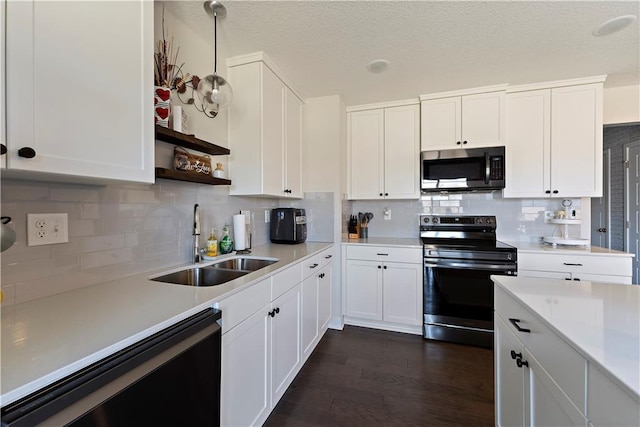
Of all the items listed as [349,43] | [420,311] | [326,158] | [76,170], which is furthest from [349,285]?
[76,170]

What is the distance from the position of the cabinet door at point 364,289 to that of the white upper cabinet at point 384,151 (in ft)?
2.70

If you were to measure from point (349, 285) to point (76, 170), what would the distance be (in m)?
2.46

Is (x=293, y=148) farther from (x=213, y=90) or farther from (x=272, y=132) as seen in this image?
(x=213, y=90)

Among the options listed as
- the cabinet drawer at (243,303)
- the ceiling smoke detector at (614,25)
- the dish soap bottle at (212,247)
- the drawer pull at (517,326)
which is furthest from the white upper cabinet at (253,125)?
the ceiling smoke detector at (614,25)

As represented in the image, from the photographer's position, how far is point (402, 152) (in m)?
3.04

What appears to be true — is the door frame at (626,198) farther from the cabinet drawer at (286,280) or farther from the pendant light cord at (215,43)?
the pendant light cord at (215,43)

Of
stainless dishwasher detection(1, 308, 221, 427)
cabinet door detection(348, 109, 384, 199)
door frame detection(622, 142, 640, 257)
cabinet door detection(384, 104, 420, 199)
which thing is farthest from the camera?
door frame detection(622, 142, 640, 257)

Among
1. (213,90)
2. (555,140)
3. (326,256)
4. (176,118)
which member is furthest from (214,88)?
(555,140)

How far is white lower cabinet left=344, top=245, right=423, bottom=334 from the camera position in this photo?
8.76ft

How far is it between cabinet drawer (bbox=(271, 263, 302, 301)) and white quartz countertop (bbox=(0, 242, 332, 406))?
0.83ft

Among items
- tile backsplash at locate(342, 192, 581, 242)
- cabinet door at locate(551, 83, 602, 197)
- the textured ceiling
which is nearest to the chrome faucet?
the textured ceiling

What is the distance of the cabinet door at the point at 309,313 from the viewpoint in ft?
6.63

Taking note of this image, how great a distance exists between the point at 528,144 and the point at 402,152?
47.1 inches

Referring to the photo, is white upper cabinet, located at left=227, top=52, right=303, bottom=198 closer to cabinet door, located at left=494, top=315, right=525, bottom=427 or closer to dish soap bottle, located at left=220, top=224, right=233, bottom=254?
dish soap bottle, located at left=220, top=224, right=233, bottom=254
